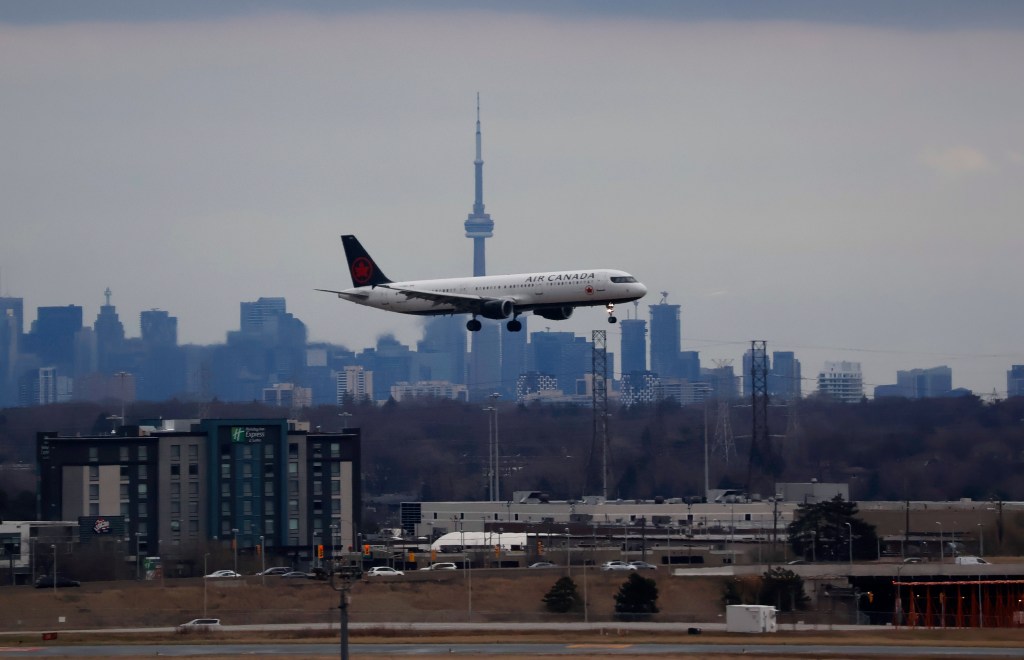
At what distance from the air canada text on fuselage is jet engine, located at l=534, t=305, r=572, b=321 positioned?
2.13 meters

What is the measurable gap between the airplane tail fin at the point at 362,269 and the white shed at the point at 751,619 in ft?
132

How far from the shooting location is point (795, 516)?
161 m

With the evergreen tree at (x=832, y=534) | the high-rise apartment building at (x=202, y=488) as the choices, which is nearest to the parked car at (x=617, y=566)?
the evergreen tree at (x=832, y=534)

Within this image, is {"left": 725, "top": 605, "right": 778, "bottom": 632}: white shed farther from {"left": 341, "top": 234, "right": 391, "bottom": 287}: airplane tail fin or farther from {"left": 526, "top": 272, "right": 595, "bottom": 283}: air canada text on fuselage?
{"left": 341, "top": 234, "right": 391, "bottom": 287}: airplane tail fin

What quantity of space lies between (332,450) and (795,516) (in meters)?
41.7

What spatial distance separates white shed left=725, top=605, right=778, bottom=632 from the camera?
307 ft

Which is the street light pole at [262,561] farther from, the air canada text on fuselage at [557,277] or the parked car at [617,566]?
the air canada text on fuselage at [557,277]

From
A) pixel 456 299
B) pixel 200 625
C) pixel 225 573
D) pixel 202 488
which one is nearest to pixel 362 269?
pixel 456 299

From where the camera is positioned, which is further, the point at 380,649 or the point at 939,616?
the point at 939,616

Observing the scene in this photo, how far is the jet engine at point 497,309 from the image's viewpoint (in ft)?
362

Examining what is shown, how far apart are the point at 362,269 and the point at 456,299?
15.1 meters

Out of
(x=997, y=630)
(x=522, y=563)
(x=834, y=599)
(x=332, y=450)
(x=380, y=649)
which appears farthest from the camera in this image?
(x=332, y=450)

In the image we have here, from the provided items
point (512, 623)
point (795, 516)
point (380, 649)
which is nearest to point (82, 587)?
point (512, 623)

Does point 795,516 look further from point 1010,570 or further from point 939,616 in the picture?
point 939,616
